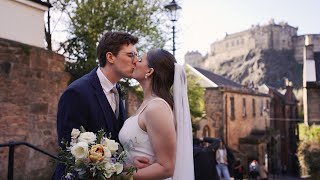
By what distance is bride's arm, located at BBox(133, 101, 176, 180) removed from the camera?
9.26 feet

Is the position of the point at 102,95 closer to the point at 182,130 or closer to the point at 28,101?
the point at 182,130

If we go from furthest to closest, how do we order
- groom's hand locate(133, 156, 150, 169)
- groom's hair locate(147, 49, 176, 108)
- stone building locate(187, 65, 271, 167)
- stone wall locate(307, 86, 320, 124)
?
stone building locate(187, 65, 271, 167) → stone wall locate(307, 86, 320, 124) → groom's hair locate(147, 49, 176, 108) → groom's hand locate(133, 156, 150, 169)

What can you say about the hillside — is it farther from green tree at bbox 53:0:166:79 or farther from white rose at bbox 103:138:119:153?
white rose at bbox 103:138:119:153

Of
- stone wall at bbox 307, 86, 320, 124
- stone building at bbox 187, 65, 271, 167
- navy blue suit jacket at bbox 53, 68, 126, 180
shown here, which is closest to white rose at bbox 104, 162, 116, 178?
navy blue suit jacket at bbox 53, 68, 126, 180

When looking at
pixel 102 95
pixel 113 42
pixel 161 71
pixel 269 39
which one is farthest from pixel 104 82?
pixel 269 39

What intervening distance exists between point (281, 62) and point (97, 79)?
9084 cm

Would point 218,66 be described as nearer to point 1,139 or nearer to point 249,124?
point 249,124

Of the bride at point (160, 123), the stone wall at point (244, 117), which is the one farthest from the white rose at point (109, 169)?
the stone wall at point (244, 117)

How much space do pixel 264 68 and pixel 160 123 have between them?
292ft

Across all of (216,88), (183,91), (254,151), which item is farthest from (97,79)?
(254,151)

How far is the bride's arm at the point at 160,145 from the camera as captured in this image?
282 cm

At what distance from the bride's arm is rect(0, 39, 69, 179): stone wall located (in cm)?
570

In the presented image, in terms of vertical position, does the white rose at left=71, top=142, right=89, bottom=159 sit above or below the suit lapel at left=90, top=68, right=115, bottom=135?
below

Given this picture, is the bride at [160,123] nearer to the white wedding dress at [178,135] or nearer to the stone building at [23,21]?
the white wedding dress at [178,135]
